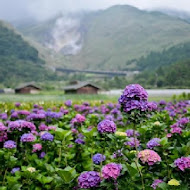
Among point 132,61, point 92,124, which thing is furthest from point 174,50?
point 92,124

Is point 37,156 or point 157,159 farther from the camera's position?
point 37,156

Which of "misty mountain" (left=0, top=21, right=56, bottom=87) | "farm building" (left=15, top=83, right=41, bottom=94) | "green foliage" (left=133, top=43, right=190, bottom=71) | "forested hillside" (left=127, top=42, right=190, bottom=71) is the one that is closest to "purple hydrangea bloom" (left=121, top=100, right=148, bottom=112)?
"farm building" (left=15, top=83, right=41, bottom=94)

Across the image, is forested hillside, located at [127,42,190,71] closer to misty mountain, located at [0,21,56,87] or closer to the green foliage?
the green foliage

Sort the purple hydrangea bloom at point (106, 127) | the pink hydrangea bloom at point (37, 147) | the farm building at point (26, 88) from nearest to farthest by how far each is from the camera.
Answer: the purple hydrangea bloom at point (106, 127) < the pink hydrangea bloom at point (37, 147) < the farm building at point (26, 88)

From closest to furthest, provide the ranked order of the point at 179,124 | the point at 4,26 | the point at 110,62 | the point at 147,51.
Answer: the point at 179,124
the point at 4,26
the point at 147,51
the point at 110,62

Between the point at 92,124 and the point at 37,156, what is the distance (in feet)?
5.94

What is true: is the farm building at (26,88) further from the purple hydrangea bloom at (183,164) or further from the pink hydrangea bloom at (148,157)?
the purple hydrangea bloom at (183,164)

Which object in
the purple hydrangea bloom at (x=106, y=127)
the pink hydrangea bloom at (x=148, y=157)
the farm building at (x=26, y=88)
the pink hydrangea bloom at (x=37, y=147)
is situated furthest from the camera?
the farm building at (x=26, y=88)

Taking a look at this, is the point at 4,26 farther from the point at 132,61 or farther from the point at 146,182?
the point at 146,182

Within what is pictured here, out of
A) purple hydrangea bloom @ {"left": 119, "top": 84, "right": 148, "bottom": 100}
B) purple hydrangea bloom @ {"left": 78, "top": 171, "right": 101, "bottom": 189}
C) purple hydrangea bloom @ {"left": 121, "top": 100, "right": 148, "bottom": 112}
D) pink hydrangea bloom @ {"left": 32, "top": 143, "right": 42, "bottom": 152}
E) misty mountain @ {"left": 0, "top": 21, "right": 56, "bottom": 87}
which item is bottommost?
pink hydrangea bloom @ {"left": 32, "top": 143, "right": 42, "bottom": 152}

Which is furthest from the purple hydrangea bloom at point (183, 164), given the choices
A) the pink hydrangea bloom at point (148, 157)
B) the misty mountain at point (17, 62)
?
the misty mountain at point (17, 62)

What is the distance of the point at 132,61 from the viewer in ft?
527

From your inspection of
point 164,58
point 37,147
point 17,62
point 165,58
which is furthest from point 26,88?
point 164,58

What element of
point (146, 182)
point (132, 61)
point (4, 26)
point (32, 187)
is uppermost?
point (4, 26)
